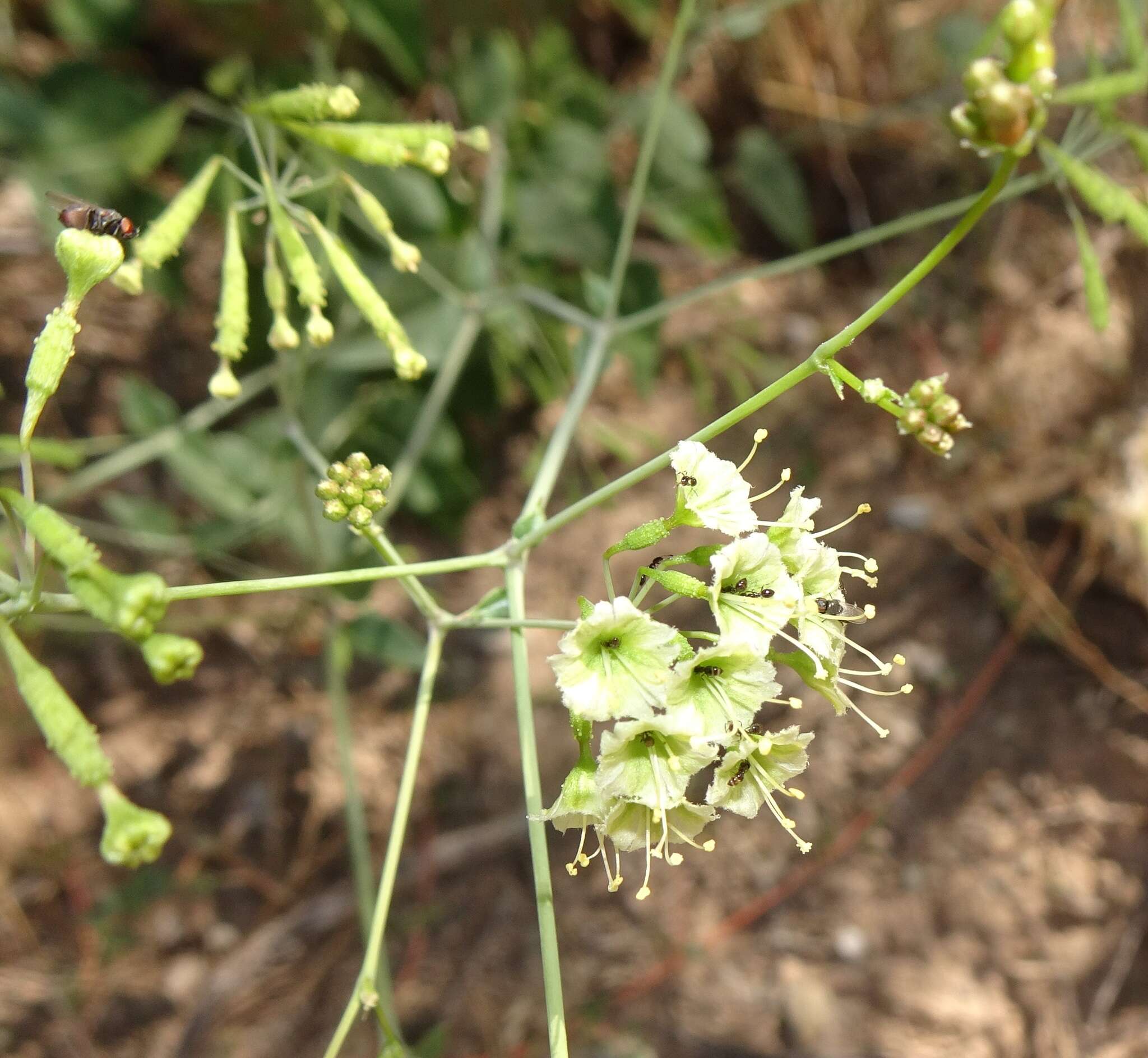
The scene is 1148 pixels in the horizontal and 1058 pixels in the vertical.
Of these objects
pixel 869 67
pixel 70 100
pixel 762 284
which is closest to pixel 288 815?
pixel 70 100

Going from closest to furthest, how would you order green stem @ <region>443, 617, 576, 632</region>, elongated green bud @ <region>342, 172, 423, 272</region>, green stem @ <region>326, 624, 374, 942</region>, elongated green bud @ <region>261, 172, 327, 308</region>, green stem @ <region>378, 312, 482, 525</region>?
1. green stem @ <region>443, 617, 576, 632</region>
2. elongated green bud @ <region>261, 172, 327, 308</region>
3. elongated green bud @ <region>342, 172, 423, 272</region>
4. green stem @ <region>326, 624, 374, 942</region>
5. green stem @ <region>378, 312, 482, 525</region>

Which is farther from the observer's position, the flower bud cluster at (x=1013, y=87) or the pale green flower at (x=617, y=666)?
the pale green flower at (x=617, y=666)

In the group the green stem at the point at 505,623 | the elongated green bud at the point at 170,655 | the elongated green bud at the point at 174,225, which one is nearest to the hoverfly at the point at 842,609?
the green stem at the point at 505,623

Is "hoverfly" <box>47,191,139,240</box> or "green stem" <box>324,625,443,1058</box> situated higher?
"hoverfly" <box>47,191,139,240</box>

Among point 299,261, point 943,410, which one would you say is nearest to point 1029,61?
point 943,410

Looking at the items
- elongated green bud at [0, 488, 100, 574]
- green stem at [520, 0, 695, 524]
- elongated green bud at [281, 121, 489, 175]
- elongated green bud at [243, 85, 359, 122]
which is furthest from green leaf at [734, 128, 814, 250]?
elongated green bud at [0, 488, 100, 574]

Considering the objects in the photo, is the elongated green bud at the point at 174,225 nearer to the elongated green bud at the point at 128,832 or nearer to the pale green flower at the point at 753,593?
the elongated green bud at the point at 128,832

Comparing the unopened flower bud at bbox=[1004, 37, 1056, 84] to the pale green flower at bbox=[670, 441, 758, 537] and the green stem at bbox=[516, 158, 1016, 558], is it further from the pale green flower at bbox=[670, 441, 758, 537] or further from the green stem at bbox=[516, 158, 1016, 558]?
the pale green flower at bbox=[670, 441, 758, 537]
